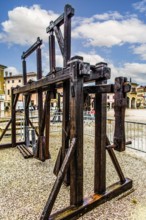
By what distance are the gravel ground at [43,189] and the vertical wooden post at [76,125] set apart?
45cm

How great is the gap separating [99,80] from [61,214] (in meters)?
1.99

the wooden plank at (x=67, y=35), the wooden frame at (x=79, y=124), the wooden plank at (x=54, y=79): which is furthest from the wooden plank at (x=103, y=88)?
the wooden plank at (x=67, y=35)

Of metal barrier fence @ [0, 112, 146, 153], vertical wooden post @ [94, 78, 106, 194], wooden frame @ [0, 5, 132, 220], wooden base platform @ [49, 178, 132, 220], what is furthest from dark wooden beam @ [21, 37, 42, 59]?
wooden base platform @ [49, 178, 132, 220]

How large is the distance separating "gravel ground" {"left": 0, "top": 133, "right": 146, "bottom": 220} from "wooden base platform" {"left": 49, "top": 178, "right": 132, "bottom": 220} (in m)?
0.07

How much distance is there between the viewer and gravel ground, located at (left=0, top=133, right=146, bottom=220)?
8.43ft

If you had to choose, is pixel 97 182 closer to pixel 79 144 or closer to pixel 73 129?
pixel 79 144

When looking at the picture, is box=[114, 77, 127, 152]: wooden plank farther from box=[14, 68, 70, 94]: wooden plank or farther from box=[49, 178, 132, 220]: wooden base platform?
box=[49, 178, 132, 220]: wooden base platform

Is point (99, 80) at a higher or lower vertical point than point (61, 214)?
higher

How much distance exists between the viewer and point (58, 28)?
3.68m

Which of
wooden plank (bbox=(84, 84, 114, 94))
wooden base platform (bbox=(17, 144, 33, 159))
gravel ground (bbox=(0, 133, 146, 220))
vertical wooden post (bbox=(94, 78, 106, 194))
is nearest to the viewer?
wooden plank (bbox=(84, 84, 114, 94))

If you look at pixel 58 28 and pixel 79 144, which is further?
pixel 58 28

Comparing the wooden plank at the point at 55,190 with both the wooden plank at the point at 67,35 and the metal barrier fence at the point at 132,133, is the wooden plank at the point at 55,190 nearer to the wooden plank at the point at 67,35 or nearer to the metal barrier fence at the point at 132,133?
the wooden plank at the point at 67,35

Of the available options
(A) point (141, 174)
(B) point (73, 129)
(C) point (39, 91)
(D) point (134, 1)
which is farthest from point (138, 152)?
(D) point (134, 1)

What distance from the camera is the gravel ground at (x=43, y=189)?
8.43ft
